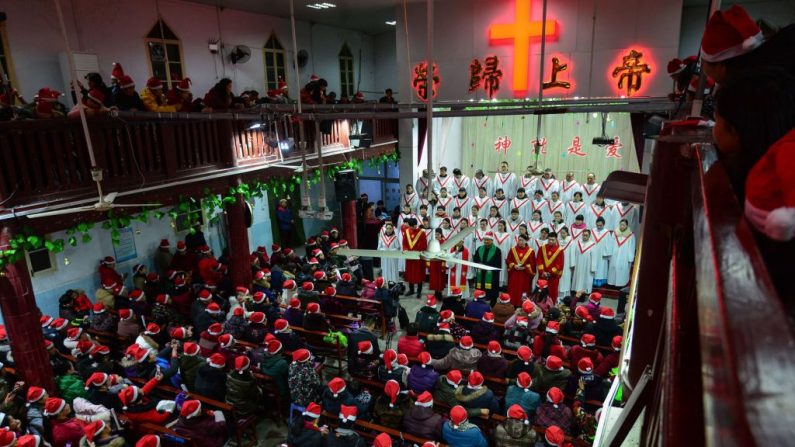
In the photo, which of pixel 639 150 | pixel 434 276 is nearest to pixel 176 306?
pixel 434 276

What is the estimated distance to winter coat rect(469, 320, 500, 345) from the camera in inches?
300

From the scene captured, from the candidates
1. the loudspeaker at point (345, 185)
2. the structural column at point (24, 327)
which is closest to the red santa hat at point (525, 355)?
the loudspeaker at point (345, 185)

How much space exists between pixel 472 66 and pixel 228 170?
704cm

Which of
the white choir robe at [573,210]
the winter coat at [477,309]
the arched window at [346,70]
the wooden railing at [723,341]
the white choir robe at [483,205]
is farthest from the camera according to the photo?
the arched window at [346,70]

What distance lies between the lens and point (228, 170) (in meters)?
8.66

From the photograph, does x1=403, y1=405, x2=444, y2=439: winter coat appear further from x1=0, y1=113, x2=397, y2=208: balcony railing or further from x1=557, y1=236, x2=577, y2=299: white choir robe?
x1=557, y1=236, x2=577, y2=299: white choir robe

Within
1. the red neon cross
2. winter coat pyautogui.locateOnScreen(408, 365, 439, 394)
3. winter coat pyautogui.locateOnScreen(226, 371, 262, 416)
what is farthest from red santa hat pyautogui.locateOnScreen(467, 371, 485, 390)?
the red neon cross

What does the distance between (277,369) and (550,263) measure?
5.93 meters

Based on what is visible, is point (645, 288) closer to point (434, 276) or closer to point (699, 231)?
point (699, 231)

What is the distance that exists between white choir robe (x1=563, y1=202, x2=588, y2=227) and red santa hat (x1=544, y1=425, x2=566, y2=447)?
7.10 meters

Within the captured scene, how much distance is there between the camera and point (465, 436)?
5297 millimetres

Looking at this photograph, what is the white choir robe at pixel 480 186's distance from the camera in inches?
525

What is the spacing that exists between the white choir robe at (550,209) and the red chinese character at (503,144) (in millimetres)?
3724

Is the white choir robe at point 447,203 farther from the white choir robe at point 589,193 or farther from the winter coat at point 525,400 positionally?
the winter coat at point 525,400
